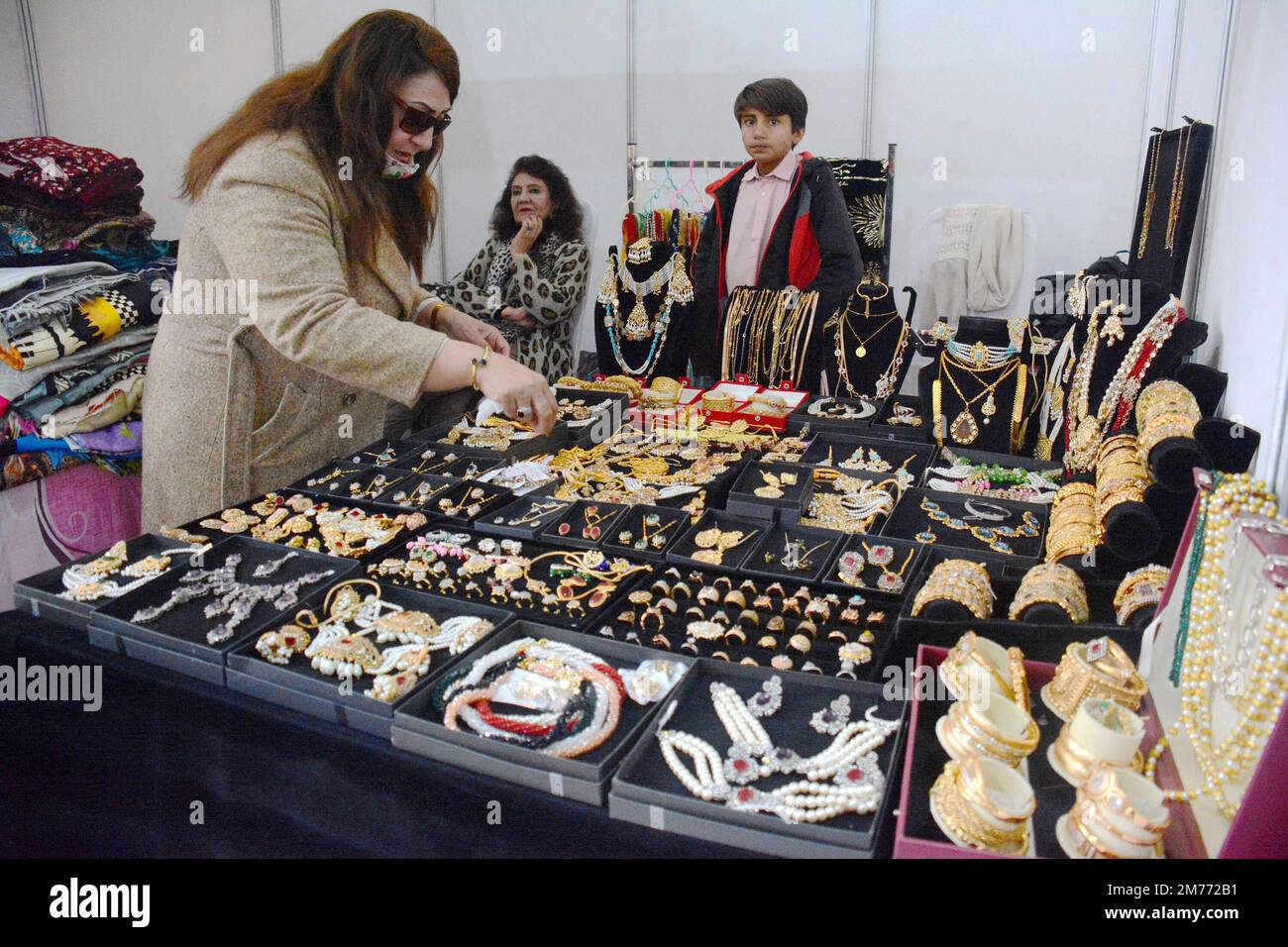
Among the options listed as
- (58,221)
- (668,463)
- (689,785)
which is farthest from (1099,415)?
(58,221)

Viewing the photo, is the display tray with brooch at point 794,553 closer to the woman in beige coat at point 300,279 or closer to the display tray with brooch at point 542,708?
the display tray with brooch at point 542,708

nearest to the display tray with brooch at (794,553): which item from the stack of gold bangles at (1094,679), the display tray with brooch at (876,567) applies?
the display tray with brooch at (876,567)

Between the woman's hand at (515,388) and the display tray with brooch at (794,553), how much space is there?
1.75ft

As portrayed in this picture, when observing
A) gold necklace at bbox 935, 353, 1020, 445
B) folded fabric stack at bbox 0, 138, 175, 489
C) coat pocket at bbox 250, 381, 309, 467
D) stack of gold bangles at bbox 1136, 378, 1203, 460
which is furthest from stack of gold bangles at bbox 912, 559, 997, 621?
folded fabric stack at bbox 0, 138, 175, 489

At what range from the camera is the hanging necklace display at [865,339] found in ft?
11.0

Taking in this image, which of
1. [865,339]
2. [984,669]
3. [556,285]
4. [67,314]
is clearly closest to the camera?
[984,669]

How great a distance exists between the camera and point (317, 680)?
4.72ft

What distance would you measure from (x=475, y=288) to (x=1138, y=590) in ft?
12.0

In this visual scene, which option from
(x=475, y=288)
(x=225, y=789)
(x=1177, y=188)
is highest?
(x=1177, y=188)

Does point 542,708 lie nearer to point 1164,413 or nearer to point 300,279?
point 300,279

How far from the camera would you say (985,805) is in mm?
1049

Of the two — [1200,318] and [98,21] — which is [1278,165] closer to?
[1200,318]

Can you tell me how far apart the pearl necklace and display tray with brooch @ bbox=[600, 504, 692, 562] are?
1018 mm

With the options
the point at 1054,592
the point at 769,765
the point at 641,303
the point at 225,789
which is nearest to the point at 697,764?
the point at 769,765
